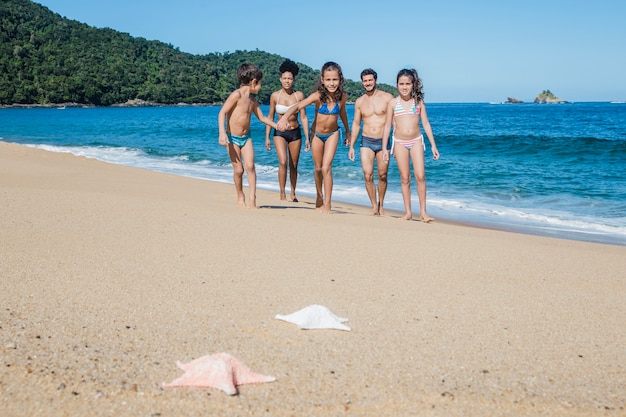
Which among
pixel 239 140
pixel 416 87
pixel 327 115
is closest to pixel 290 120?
pixel 327 115

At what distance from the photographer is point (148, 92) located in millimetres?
126375

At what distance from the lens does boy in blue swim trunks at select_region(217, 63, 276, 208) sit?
782 cm

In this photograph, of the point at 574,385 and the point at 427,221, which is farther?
the point at 427,221

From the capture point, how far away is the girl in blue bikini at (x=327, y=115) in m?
8.30

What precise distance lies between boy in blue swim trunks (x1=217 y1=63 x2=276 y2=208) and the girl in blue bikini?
0.69m

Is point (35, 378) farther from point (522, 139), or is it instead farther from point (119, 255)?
point (522, 139)

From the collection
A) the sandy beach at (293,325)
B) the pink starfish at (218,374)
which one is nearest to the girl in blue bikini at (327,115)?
the sandy beach at (293,325)

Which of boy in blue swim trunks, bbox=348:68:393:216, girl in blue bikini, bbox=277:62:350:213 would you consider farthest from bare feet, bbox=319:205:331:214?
boy in blue swim trunks, bbox=348:68:393:216

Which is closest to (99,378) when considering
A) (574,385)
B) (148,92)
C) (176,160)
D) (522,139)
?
(574,385)

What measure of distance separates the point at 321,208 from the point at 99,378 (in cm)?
613

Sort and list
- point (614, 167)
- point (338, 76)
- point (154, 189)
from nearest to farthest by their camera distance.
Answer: point (338, 76) < point (154, 189) < point (614, 167)

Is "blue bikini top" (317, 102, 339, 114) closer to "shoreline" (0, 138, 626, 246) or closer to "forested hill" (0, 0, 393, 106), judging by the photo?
"shoreline" (0, 138, 626, 246)

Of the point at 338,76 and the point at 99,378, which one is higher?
the point at 338,76

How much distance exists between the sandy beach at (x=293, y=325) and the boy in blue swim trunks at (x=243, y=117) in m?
1.91
